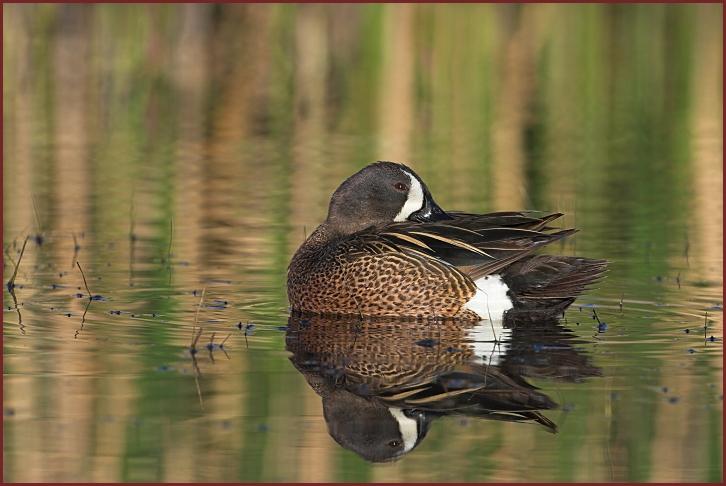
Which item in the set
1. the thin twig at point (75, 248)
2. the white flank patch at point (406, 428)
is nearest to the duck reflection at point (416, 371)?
the white flank patch at point (406, 428)

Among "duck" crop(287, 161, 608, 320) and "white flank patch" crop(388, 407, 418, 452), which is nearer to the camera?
"white flank patch" crop(388, 407, 418, 452)

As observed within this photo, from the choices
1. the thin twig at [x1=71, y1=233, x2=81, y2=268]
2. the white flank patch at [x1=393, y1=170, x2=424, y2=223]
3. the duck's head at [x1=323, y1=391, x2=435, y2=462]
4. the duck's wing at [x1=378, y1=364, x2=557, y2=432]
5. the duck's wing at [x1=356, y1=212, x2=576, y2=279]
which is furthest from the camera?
the thin twig at [x1=71, y1=233, x2=81, y2=268]

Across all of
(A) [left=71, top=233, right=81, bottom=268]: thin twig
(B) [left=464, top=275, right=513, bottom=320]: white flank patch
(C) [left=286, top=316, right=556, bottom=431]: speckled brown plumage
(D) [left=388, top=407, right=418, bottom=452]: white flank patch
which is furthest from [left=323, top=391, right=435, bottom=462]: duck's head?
(A) [left=71, top=233, right=81, bottom=268]: thin twig

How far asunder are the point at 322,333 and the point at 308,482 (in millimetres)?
2893

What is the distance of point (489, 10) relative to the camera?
2484cm

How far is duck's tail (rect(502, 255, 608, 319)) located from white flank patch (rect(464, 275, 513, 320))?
0.14 feet

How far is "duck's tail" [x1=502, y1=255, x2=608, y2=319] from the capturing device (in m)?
8.77

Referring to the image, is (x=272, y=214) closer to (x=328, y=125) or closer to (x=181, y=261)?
(x=181, y=261)

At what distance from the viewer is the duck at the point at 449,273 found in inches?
345

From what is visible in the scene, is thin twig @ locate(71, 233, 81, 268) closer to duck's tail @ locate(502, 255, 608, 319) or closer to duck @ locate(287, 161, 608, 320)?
duck @ locate(287, 161, 608, 320)

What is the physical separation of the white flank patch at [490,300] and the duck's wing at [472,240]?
0.09m

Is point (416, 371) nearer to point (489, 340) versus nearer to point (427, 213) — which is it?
point (489, 340)

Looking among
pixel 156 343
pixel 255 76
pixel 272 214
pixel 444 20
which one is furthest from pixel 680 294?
pixel 444 20

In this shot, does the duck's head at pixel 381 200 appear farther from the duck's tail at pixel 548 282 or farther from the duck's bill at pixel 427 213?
the duck's tail at pixel 548 282
